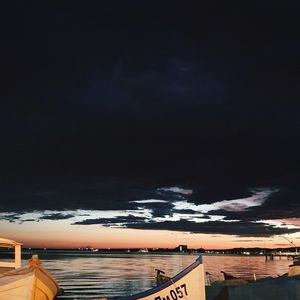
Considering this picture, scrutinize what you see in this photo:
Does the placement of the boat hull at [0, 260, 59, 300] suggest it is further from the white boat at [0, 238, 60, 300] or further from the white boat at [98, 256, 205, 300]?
the white boat at [98, 256, 205, 300]

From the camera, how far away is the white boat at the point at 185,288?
1783 centimetres

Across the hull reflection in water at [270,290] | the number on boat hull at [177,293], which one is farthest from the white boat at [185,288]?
the hull reflection in water at [270,290]

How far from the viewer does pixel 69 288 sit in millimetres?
51250

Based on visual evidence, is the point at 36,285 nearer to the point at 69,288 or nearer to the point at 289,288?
the point at 289,288

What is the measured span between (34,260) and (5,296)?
10.3ft

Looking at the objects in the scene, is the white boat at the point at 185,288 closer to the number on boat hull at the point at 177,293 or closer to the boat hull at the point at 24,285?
the number on boat hull at the point at 177,293

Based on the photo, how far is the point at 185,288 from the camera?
17875 millimetres

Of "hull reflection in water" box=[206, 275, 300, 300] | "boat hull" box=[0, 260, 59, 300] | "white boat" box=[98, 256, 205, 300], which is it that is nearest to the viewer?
"white boat" box=[98, 256, 205, 300]

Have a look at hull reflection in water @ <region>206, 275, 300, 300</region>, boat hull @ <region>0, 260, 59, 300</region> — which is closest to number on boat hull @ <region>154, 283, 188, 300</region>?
hull reflection in water @ <region>206, 275, 300, 300</region>

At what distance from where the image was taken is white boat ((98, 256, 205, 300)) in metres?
17.8

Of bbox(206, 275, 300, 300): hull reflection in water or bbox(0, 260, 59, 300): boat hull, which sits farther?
bbox(206, 275, 300, 300): hull reflection in water

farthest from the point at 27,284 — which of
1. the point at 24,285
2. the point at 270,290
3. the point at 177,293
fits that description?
the point at 270,290

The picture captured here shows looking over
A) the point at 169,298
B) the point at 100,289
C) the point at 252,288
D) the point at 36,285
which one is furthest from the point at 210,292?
the point at 100,289

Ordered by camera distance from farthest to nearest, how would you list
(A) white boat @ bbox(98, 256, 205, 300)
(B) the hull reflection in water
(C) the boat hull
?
(B) the hull reflection in water → (C) the boat hull → (A) white boat @ bbox(98, 256, 205, 300)
